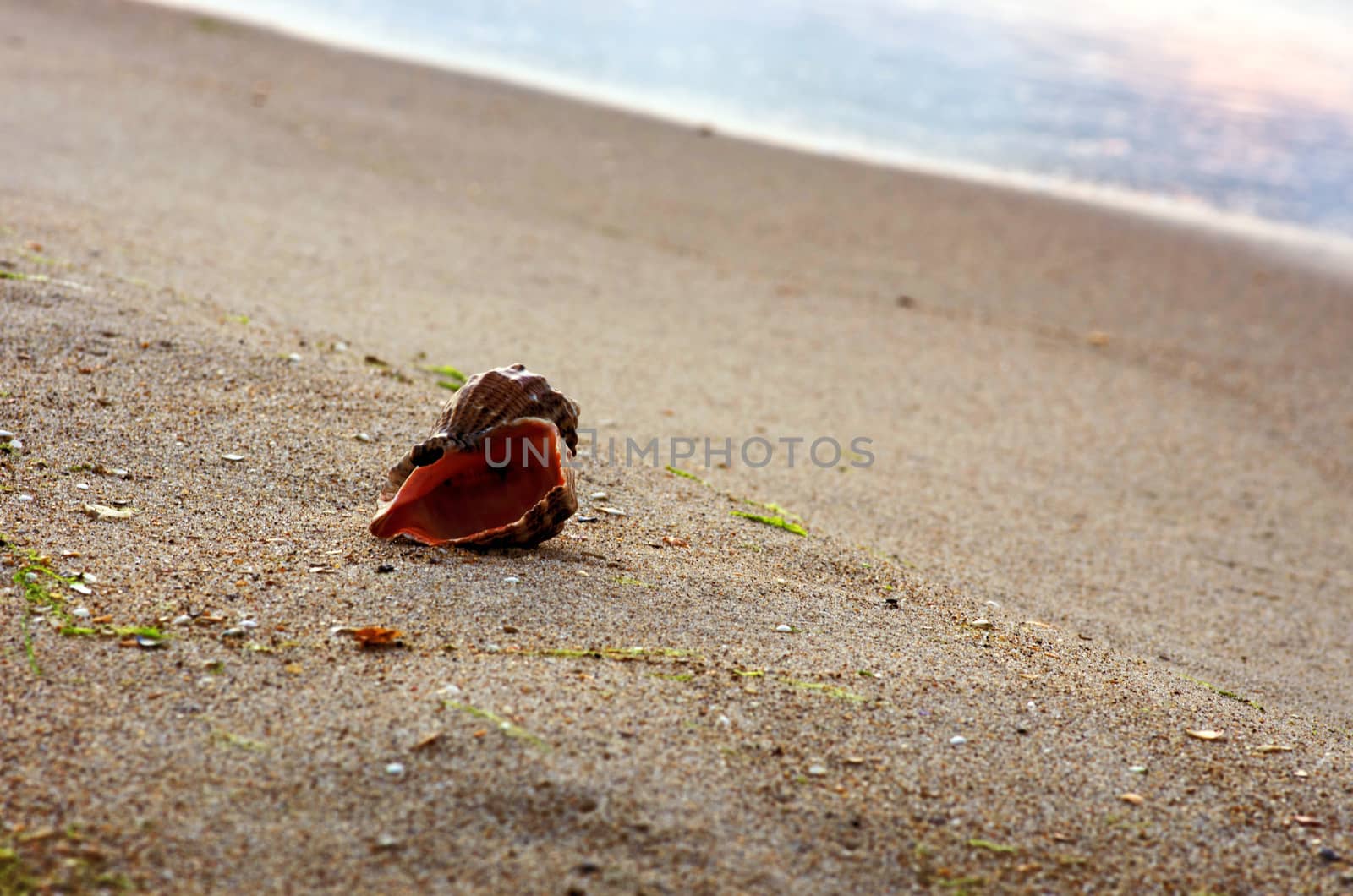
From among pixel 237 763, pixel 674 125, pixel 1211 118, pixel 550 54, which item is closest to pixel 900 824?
pixel 237 763

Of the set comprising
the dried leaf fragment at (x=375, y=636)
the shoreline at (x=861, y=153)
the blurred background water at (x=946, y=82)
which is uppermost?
the blurred background water at (x=946, y=82)

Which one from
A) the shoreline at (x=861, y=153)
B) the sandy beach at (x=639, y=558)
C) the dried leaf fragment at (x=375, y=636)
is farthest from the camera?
the shoreline at (x=861, y=153)

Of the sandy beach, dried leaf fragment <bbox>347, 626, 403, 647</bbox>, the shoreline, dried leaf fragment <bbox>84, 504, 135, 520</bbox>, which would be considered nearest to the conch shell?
the sandy beach

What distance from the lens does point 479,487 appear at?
3666 mm

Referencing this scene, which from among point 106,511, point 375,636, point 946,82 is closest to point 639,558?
point 375,636

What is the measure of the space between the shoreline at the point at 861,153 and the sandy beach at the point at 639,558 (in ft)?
7.92

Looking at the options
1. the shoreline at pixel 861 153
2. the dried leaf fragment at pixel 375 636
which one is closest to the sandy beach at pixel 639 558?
the dried leaf fragment at pixel 375 636

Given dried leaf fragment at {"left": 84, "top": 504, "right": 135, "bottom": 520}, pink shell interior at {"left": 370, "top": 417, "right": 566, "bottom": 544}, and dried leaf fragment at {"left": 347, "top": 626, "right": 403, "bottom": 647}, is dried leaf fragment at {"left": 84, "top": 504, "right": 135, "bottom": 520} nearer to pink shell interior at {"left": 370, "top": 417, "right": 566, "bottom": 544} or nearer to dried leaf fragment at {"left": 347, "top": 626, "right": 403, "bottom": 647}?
pink shell interior at {"left": 370, "top": 417, "right": 566, "bottom": 544}

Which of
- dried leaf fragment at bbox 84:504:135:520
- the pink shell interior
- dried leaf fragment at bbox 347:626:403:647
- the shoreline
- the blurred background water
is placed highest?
the blurred background water

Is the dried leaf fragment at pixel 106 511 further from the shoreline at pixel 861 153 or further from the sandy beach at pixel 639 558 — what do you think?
the shoreline at pixel 861 153

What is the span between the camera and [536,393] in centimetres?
353

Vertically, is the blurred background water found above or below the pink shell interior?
above

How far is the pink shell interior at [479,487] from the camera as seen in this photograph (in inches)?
139

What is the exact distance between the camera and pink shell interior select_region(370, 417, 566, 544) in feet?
11.6
